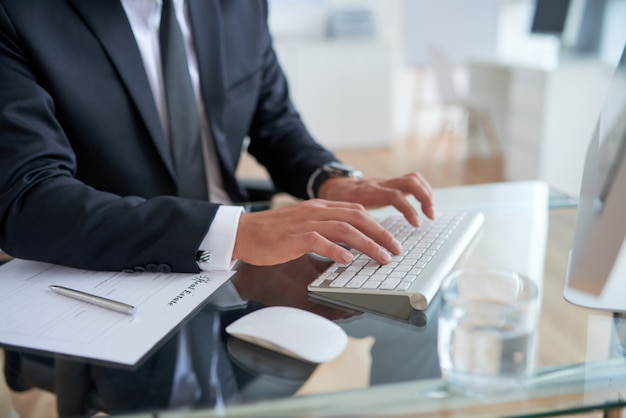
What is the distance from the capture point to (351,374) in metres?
0.59

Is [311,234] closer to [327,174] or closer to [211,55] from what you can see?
[327,174]

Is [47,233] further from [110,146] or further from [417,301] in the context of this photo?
[417,301]

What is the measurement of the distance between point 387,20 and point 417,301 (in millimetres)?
5438

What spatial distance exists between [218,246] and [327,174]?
42 centimetres

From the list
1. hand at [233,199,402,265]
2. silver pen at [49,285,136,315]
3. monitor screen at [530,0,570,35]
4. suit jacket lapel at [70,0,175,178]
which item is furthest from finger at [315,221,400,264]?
monitor screen at [530,0,570,35]

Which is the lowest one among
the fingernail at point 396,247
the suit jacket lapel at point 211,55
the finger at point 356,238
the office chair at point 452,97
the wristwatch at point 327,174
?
the office chair at point 452,97

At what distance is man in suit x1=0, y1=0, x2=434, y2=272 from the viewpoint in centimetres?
85

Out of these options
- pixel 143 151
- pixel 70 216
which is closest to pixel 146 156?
pixel 143 151

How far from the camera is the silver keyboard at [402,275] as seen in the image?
726 mm

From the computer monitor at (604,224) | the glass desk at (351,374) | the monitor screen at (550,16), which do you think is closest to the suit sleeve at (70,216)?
the glass desk at (351,374)

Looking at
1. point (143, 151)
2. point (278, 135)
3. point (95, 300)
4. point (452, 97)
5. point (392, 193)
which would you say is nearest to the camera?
point (95, 300)

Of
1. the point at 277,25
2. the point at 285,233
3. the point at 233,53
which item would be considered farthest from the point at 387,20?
the point at 285,233

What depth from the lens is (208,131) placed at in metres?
1.32

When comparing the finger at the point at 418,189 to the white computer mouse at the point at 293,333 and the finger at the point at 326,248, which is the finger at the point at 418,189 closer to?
the finger at the point at 326,248
